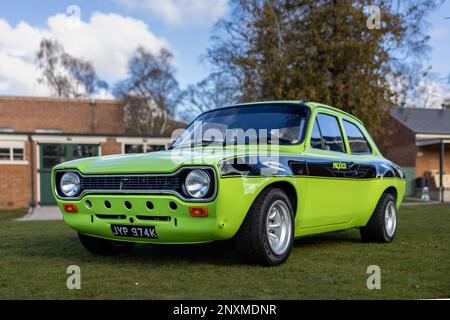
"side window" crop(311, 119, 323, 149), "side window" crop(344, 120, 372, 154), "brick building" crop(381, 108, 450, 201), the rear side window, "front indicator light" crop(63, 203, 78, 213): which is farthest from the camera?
"brick building" crop(381, 108, 450, 201)

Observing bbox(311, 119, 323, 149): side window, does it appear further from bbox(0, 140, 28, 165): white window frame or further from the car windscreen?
bbox(0, 140, 28, 165): white window frame

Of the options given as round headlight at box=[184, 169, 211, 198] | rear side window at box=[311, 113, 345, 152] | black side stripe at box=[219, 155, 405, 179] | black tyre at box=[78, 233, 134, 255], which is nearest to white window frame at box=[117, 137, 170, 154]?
black side stripe at box=[219, 155, 405, 179]

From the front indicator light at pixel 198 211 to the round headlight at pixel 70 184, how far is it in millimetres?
1387

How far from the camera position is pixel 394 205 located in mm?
7543

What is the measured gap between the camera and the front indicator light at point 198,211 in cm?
459

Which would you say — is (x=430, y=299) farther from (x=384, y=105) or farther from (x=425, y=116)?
(x=425, y=116)

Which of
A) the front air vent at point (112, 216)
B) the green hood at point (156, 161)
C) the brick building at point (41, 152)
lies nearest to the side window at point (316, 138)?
the green hood at point (156, 161)

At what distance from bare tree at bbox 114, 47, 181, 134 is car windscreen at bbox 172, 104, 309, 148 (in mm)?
40978

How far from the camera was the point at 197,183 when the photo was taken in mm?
4637

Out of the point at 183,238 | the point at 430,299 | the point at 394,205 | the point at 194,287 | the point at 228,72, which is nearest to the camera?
the point at 430,299

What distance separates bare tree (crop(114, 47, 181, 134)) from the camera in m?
47.1

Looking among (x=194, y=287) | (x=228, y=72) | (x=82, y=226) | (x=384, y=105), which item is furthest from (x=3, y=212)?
(x=194, y=287)

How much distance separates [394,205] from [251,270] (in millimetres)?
3482

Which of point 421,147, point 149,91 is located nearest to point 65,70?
point 149,91
